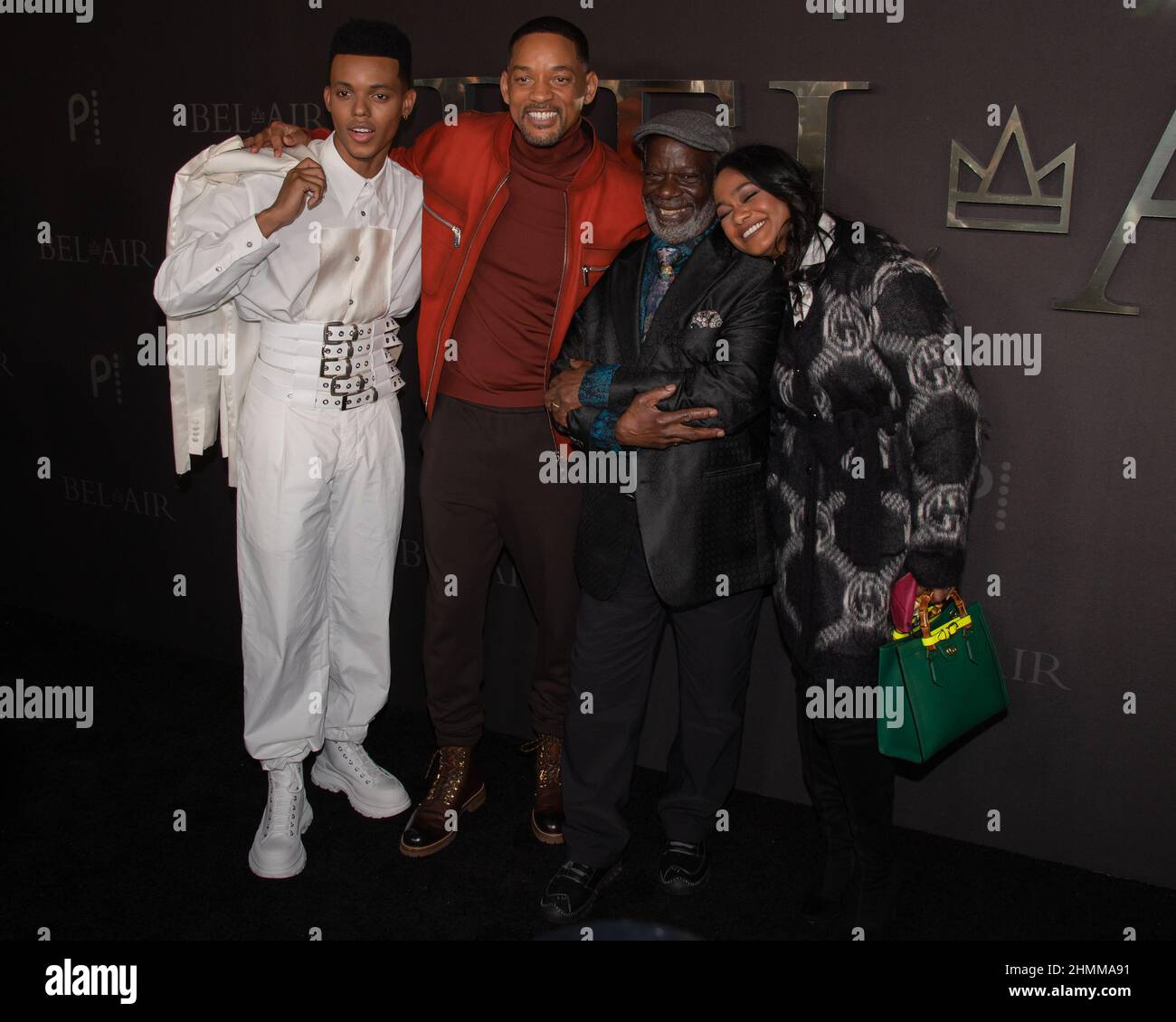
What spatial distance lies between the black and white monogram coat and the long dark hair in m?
0.03

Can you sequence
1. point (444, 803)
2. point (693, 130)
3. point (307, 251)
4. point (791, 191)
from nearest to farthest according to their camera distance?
point (791, 191) → point (693, 130) → point (307, 251) → point (444, 803)

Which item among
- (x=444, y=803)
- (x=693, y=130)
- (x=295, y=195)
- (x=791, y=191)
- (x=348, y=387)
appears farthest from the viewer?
(x=444, y=803)

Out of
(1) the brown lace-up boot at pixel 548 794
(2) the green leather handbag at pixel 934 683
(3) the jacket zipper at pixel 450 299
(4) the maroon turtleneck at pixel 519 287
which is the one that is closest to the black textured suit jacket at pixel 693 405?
(4) the maroon turtleneck at pixel 519 287

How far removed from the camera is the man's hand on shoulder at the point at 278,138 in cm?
263

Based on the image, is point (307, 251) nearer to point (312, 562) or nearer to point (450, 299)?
point (450, 299)

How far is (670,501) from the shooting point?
2.45 meters

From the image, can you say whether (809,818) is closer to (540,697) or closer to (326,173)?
(540,697)

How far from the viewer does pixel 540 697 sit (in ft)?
9.82

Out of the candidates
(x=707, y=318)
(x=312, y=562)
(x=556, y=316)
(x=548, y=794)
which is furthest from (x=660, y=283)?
(x=548, y=794)

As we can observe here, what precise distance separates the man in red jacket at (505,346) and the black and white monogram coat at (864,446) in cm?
59

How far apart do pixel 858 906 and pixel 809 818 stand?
0.57 metres

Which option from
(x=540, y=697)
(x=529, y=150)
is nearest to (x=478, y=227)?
(x=529, y=150)

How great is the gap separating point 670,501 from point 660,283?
1.50 ft

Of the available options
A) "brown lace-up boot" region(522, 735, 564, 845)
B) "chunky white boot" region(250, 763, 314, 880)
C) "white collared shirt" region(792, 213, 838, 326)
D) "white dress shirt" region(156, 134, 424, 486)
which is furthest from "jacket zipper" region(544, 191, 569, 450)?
"chunky white boot" region(250, 763, 314, 880)
